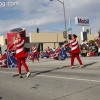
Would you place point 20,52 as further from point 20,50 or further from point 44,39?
point 44,39

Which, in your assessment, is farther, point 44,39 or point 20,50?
point 44,39

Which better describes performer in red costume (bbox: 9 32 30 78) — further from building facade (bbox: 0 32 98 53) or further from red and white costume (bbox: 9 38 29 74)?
building facade (bbox: 0 32 98 53)

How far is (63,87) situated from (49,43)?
5628 centimetres

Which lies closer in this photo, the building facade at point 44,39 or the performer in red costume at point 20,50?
the performer in red costume at point 20,50

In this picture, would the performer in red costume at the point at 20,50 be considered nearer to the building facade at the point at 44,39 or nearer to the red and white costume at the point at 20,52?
the red and white costume at the point at 20,52

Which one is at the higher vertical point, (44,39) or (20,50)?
(44,39)

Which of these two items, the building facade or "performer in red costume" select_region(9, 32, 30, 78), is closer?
"performer in red costume" select_region(9, 32, 30, 78)

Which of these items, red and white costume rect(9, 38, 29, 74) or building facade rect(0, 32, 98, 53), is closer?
red and white costume rect(9, 38, 29, 74)

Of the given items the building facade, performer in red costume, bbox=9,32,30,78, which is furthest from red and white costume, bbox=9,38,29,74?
the building facade

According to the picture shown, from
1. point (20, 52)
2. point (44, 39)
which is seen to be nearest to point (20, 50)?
point (20, 52)

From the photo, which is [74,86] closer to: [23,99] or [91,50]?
[23,99]

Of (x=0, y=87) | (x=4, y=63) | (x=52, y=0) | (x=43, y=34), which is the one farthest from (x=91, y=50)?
(x=43, y=34)

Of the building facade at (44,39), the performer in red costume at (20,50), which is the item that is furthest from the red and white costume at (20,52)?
the building facade at (44,39)

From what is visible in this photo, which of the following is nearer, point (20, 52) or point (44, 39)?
point (20, 52)
